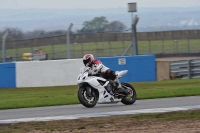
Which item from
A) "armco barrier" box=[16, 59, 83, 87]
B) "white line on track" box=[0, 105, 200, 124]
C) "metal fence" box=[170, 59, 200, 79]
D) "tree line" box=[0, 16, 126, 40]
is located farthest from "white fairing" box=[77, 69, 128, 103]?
"metal fence" box=[170, 59, 200, 79]

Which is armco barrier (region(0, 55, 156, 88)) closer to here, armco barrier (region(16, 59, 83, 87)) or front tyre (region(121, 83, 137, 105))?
armco barrier (region(16, 59, 83, 87))

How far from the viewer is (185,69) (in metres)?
27.9

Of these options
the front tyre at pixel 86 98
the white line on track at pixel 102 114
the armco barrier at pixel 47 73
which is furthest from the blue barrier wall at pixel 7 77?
the white line on track at pixel 102 114

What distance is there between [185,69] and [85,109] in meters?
14.2

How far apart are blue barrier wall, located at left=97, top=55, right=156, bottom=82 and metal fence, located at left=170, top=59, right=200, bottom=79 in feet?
5.05

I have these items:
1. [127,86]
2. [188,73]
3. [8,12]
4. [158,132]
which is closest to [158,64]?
[188,73]

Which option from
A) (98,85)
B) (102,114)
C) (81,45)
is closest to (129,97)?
(98,85)

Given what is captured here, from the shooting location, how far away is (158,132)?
9.94 meters

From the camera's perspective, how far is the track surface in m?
13.7

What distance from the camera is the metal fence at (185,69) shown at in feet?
89.9

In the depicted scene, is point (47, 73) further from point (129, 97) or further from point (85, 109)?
point (85, 109)

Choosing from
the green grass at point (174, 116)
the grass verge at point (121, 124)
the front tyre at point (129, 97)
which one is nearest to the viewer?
the grass verge at point (121, 124)

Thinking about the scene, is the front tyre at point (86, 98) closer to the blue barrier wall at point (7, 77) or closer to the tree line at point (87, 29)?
the blue barrier wall at point (7, 77)

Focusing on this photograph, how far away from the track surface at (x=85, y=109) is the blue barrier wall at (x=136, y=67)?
396 inches
